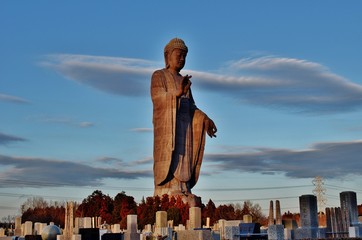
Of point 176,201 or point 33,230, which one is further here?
point 176,201

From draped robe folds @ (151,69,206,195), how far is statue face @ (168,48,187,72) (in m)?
0.86

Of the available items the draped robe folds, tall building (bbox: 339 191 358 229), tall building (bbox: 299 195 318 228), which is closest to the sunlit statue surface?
the draped robe folds

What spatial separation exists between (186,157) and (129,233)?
79.5ft

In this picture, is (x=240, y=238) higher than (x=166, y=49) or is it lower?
lower

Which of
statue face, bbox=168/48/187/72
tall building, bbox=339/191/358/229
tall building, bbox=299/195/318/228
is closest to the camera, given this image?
tall building, bbox=299/195/318/228

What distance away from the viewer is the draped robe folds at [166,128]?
43.7 m

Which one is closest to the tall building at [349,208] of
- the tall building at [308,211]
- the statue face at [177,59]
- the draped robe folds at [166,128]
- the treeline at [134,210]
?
the tall building at [308,211]

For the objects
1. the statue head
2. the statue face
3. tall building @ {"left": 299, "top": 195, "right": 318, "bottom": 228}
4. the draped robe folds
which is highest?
the statue head

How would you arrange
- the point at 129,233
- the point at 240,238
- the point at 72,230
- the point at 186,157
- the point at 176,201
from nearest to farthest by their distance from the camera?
1. the point at 240,238
2. the point at 129,233
3. the point at 72,230
4. the point at 176,201
5. the point at 186,157

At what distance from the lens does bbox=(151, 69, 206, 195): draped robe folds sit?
43.7 metres

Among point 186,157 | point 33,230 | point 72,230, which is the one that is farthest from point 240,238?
point 186,157

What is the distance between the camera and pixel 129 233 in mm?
20719

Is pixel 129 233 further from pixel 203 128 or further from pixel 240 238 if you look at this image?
pixel 203 128

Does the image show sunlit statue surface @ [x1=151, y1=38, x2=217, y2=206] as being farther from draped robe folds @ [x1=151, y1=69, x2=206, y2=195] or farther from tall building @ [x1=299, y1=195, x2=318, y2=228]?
tall building @ [x1=299, y1=195, x2=318, y2=228]
